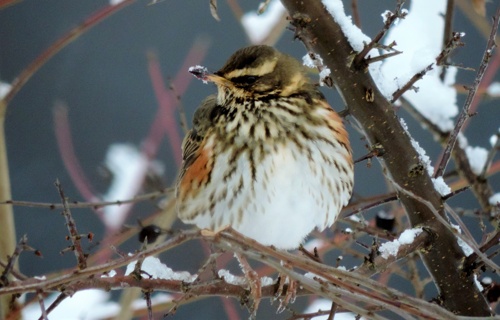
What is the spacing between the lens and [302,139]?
1.98 metres

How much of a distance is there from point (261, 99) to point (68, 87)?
12.1 feet

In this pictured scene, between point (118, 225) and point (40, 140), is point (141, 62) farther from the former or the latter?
point (118, 225)

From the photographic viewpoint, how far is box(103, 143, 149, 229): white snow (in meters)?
2.82

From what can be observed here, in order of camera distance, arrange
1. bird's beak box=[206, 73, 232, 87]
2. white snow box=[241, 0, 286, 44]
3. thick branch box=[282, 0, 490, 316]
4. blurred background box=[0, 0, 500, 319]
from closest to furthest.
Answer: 1. thick branch box=[282, 0, 490, 316]
2. bird's beak box=[206, 73, 232, 87]
3. white snow box=[241, 0, 286, 44]
4. blurred background box=[0, 0, 500, 319]

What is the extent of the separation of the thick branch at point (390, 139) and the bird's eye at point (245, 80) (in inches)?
11.8

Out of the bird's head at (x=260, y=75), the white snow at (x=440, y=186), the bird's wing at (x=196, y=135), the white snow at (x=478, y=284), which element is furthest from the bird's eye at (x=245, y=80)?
the white snow at (x=478, y=284)

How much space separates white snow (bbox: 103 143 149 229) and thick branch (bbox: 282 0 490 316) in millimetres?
1144

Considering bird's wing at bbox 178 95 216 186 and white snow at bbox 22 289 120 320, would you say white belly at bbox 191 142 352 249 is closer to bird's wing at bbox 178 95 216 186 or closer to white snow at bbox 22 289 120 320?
bird's wing at bbox 178 95 216 186

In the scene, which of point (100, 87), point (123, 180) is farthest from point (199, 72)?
point (100, 87)

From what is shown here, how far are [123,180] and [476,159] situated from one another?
63.6 inches

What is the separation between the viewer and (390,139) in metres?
1.76

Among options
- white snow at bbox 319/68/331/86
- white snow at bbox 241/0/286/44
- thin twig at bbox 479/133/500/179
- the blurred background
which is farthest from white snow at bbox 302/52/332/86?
the blurred background

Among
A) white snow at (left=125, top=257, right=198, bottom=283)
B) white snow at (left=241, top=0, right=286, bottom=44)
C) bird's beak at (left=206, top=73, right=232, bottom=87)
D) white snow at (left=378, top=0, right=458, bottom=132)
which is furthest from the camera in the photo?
white snow at (left=241, top=0, right=286, bottom=44)

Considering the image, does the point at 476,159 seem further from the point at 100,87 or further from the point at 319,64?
the point at 100,87
